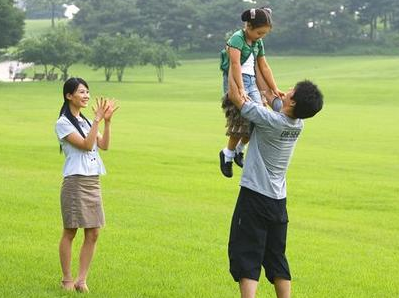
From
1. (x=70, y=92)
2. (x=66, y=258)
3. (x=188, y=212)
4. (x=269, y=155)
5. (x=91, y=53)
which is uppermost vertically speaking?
(x=70, y=92)

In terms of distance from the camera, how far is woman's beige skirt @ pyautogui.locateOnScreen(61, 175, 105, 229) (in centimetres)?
700

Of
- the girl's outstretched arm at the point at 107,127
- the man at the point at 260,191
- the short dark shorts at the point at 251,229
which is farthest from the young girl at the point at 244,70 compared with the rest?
the girl's outstretched arm at the point at 107,127

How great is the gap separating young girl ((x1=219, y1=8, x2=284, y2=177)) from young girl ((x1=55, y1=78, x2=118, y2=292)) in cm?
124

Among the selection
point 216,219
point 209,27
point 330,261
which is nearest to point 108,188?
point 216,219

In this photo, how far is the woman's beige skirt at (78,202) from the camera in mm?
7000

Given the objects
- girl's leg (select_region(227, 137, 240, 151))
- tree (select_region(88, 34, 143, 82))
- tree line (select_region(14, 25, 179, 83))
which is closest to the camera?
girl's leg (select_region(227, 137, 240, 151))

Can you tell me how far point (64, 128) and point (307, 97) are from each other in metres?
2.30

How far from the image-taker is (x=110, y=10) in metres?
104

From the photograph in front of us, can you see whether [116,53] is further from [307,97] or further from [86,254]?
[307,97]

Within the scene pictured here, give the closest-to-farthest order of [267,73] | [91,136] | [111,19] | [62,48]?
1. [267,73]
2. [91,136]
3. [62,48]
4. [111,19]

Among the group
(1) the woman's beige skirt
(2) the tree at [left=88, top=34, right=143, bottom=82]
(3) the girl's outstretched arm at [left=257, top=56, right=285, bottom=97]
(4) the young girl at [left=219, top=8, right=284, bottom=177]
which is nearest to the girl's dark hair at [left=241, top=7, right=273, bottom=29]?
(4) the young girl at [left=219, top=8, right=284, bottom=177]

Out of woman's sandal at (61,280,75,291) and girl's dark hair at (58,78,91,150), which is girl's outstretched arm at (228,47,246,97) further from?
woman's sandal at (61,280,75,291)

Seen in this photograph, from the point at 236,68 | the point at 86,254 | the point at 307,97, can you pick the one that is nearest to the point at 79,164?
the point at 86,254

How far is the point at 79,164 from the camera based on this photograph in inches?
277
